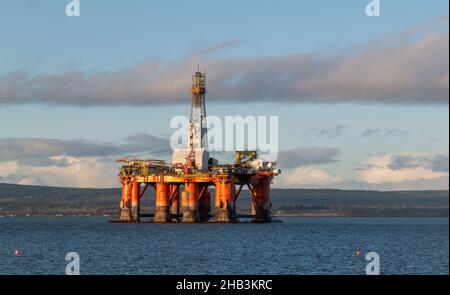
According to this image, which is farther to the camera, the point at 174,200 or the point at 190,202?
the point at 174,200

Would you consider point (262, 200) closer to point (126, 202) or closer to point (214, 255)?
point (126, 202)

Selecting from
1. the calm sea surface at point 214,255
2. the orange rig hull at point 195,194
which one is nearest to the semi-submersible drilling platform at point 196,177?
the orange rig hull at point 195,194

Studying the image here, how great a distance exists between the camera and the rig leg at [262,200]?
18412 centimetres

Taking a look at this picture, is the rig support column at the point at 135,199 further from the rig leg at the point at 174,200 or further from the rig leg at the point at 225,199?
the rig leg at the point at 225,199

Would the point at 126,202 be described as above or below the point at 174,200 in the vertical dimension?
below

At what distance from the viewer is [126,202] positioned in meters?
186

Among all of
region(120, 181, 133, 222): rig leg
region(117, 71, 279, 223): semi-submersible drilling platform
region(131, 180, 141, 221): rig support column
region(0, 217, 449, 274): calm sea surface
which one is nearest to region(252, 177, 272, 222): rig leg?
region(117, 71, 279, 223): semi-submersible drilling platform

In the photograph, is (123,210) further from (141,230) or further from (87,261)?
(87,261)

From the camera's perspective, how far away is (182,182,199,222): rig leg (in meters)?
174

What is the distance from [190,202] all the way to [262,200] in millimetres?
16918

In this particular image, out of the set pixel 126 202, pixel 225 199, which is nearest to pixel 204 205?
pixel 126 202

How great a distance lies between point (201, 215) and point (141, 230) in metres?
30.8

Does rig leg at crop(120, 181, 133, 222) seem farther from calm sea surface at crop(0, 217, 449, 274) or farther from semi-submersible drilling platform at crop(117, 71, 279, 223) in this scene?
calm sea surface at crop(0, 217, 449, 274)
